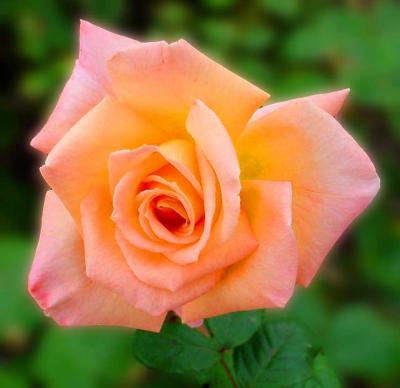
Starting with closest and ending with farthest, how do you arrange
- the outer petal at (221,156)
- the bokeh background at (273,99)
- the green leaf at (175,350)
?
the outer petal at (221,156) < the green leaf at (175,350) < the bokeh background at (273,99)

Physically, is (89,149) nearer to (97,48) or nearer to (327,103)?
(97,48)

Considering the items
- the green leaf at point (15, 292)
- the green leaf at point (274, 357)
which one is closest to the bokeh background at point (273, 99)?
the green leaf at point (15, 292)

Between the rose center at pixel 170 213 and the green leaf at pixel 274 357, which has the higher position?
the rose center at pixel 170 213

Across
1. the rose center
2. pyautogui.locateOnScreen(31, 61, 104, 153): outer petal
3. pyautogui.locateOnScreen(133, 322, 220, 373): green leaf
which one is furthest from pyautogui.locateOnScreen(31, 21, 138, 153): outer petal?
pyautogui.locateOnScreen(133, 322, 220, 373): green leaf

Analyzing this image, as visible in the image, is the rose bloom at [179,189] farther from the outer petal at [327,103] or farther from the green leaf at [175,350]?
the green leaf at [175,350]

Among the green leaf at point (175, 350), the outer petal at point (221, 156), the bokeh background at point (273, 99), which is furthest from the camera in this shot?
the bokeh background at point (273, 99)

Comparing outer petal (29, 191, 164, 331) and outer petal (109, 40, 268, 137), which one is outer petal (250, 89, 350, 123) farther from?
outer petal (29, 191, 164, 331)

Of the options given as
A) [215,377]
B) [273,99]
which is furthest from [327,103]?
[273,99]

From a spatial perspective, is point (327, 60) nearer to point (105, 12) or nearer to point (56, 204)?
point (105, 12)
